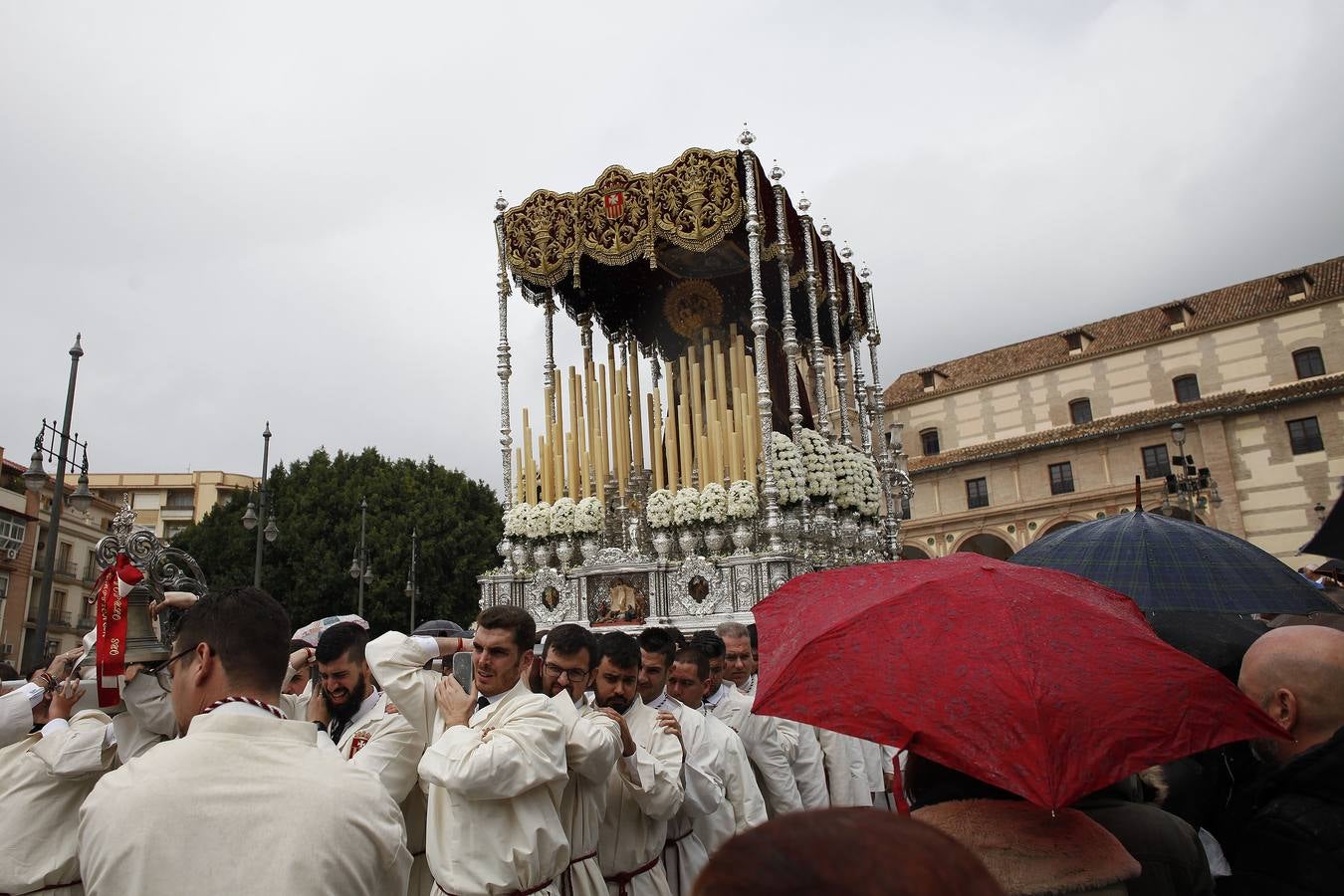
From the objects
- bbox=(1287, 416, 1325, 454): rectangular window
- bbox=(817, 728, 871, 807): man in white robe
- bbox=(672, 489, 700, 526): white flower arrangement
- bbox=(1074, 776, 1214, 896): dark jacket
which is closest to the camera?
bbox=(1074, 776, 1214, 896): dark jacket

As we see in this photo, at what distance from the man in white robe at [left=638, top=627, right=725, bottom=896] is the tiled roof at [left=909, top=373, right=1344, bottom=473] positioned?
32.4m

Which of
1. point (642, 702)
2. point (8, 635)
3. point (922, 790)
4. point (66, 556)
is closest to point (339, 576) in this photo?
point (8, 635)

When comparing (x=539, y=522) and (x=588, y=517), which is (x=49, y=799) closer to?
(x=588, y=517)

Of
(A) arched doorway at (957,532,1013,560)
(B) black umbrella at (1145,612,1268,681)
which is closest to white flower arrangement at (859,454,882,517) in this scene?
(B) black umbrella at (1145,612,1268,681)

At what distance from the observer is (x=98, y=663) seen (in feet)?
11.9

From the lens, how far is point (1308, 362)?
3216 cm

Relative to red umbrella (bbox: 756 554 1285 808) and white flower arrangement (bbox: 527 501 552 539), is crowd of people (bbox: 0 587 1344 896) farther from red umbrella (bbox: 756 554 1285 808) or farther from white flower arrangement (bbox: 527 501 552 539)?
white flower arrangement (bbox: 527 501 552 539)

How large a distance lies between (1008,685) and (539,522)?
12033 millimetres

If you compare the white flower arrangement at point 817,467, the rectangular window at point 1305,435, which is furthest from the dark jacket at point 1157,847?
the rectangular window at point 1305,435

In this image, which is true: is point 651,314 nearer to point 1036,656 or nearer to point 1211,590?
point 1211,590

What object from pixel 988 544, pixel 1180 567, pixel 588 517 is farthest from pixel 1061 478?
pixel 1180 567

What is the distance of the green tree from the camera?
99.9 feet

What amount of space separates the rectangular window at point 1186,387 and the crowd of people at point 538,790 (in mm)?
33768

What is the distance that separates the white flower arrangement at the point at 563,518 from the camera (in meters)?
14.0
